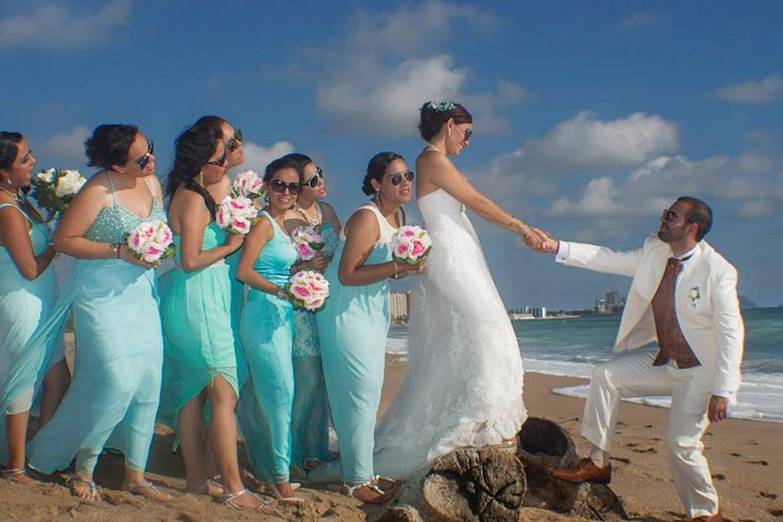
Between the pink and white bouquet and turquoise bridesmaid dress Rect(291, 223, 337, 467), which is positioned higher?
the pink and white bouquet

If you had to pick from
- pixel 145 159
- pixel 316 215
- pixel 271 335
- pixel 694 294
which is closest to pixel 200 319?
pixel 271 335

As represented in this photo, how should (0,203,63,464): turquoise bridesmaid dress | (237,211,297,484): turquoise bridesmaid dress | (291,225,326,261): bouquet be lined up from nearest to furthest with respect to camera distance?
(0,203,63,464): turquoise bridesmaid dress < (237,211,297,484): turquoise bridesmaid dress < (291,225,326,261): bouquet

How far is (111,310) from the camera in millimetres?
5188

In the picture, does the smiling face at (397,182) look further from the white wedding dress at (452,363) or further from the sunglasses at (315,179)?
the sunglasses at (315,179)

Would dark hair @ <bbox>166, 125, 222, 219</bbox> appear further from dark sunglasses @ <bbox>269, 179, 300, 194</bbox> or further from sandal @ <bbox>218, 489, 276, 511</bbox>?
sandal @ <bbox>218, 489, 276, 511</bbox>

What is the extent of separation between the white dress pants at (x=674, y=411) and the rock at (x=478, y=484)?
112 centimetres

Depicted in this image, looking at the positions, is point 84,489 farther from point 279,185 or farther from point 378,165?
point 378,165

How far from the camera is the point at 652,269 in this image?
6.28 m

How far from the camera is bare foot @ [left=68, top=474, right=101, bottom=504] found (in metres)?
5.09

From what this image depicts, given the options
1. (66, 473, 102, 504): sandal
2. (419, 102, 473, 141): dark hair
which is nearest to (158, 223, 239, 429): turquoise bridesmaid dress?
(66, 473, 102, 504): sandal

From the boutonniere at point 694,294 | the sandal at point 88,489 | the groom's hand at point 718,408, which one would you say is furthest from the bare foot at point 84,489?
the boutonniere at point 694,294

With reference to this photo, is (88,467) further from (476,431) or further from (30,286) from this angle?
(476,431)

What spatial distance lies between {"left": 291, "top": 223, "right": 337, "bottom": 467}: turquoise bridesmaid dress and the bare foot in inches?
65.3

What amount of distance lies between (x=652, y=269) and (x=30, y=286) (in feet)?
14.5
